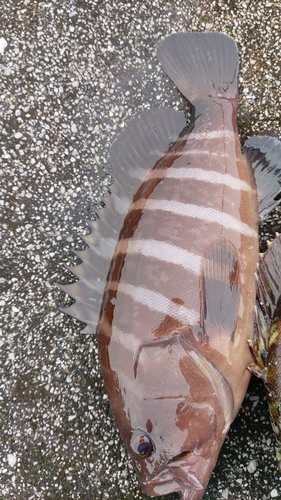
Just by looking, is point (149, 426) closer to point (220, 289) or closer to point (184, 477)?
point (184, 477)

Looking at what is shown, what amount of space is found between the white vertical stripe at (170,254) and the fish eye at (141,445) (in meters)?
0.76

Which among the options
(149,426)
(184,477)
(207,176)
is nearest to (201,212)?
(207,176)

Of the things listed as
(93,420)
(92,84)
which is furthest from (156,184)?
(93,420)

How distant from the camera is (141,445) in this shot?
6.07ft

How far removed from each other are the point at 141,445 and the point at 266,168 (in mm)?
1528

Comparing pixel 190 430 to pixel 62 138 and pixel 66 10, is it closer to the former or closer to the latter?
pixel 62 138

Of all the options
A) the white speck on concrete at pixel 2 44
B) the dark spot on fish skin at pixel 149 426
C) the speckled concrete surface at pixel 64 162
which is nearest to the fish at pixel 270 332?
the speckled concrete surface at pixel 64 162

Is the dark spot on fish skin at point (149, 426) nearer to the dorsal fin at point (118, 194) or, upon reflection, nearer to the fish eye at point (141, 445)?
the fish eye at point (141, 445)

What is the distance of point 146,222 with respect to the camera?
2129 mm

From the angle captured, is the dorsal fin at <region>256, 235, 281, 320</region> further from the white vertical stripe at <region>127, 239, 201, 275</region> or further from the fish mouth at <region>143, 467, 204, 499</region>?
the fish mouth at <region>143, 467, 204, 499</region>

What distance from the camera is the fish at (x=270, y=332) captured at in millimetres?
1987

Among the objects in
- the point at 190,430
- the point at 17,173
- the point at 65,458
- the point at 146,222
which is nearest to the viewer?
the point at 190,430

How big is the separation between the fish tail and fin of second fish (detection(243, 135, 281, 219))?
0.30m

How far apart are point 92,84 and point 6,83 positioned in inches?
19.7
